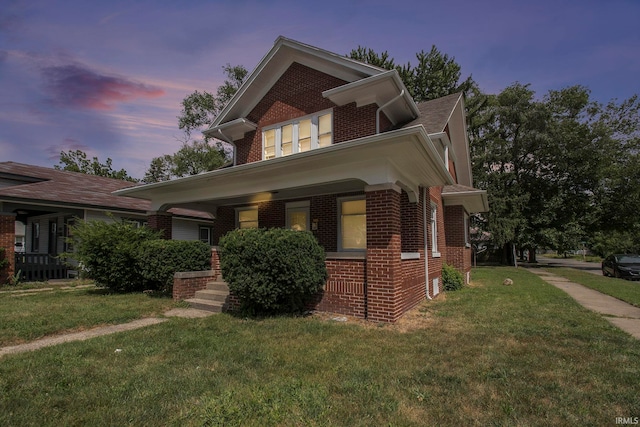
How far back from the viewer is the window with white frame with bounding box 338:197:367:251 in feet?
31.9

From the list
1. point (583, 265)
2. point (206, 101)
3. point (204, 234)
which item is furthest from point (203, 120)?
point (583, 265)

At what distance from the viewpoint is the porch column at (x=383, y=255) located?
21.7ft

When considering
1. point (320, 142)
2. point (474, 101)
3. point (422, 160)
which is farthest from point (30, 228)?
point (474, 101)

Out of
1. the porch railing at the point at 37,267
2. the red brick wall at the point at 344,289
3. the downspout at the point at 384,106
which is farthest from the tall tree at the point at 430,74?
the porch railing at the point at 37,267

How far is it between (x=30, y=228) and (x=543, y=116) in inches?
1424

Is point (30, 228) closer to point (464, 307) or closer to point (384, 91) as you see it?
point (384, 91)

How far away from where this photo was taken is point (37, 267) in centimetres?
1405

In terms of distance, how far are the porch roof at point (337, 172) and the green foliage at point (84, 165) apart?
35.7 metres

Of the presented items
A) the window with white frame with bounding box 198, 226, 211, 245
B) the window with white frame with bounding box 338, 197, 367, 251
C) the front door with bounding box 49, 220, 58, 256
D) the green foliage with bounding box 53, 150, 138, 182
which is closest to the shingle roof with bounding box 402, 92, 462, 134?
the window with white frame with bounding box 338, 197, 367, 251

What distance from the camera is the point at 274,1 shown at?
25.5 feet

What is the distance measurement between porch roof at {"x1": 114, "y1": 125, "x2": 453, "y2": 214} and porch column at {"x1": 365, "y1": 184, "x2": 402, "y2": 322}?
353mm

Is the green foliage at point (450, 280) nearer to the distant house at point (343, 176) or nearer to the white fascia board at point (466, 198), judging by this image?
the distant house at point (343, 176)

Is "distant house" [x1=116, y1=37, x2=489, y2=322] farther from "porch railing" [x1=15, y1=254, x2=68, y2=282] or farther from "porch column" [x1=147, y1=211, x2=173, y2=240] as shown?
"porch railing" [x1=15, y1=254, x2=68, y2=282]

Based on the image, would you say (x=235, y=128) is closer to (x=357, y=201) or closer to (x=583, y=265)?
(x=357, y=201)
